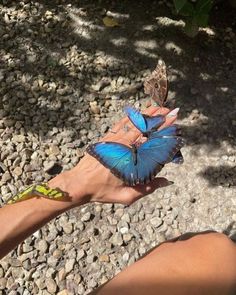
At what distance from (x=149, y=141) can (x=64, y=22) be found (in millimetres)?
2477

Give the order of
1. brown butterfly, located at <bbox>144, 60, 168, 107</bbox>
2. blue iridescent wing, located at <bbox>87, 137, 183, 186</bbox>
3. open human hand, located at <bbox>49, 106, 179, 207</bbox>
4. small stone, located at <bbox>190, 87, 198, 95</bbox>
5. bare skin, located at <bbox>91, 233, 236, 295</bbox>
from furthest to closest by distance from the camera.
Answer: small stone, located at <bbox>190, 87, 198, 95</bbox> → brown butterfly, located at <bbox>144, 60, 168, 107</bbox> → open human hand, located at <bbox>49, 106, 179, 207</bbox> → blue iridescent wing, located at <bbox>87, 137, 183, 186</bbox> → bare skin, located at <bbox>91, 233, 236, 295</bbox>

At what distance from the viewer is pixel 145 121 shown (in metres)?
2.35

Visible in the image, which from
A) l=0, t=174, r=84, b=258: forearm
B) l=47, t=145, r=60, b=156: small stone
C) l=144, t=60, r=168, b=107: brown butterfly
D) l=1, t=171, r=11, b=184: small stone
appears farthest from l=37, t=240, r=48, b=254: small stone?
l=144, t=60, r=168, b=107: brown butterfly

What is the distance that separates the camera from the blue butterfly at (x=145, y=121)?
2309 millimetres

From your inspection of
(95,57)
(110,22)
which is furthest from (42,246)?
(110,22)

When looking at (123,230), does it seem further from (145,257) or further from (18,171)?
(145,257)

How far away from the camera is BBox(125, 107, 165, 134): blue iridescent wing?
2.32 metres

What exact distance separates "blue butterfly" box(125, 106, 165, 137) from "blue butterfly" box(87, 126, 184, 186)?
91 millimetres

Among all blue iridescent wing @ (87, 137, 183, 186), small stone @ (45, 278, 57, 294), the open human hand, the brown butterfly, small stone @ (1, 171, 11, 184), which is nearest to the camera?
blue iridescent wing @ (87, 137, 183, 186)

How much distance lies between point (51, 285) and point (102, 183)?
1.08 m

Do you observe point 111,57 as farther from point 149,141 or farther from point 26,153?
point 149,141

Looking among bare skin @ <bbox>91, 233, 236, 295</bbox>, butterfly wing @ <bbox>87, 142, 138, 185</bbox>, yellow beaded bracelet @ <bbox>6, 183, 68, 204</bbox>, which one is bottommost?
bare skin @ <bbox>91, 233, 236, 295</bbox>

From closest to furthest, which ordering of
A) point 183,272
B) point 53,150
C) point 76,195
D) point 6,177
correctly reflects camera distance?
point 183,272 < point 76,195 < point 6,177 < point 53,150

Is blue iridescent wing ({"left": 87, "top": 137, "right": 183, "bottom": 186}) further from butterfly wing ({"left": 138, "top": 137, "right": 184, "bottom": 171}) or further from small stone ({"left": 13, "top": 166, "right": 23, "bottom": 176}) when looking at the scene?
small stone ({"left": 13, "top": 166, "right": 23, "bottom": 176})
